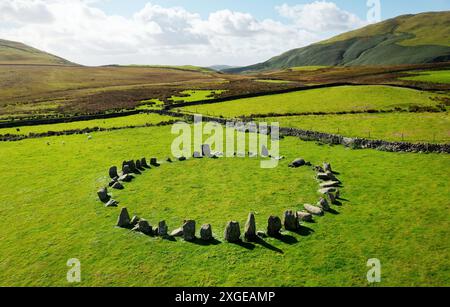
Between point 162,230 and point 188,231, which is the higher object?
point 188,231

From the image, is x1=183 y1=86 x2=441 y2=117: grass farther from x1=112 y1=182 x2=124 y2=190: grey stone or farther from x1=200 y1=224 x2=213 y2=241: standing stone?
x1=200 y1=224 x2=213 y2=241: standing stone

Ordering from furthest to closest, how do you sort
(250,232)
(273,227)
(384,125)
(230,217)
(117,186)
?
(384,125), (117,186), (230,217), (273,227), (250,232)

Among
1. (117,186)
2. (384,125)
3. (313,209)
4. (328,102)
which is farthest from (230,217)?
(328,102)

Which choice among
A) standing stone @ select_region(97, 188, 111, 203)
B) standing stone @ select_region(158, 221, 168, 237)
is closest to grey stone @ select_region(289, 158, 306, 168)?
standing stone @ select_region(97, 188, 111, 203)

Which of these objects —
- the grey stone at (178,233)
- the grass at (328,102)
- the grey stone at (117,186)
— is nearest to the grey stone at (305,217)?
the grey stone at (178,233)

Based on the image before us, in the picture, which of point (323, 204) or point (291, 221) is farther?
point (323, 204)

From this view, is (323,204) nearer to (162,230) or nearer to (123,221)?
(162,230)
